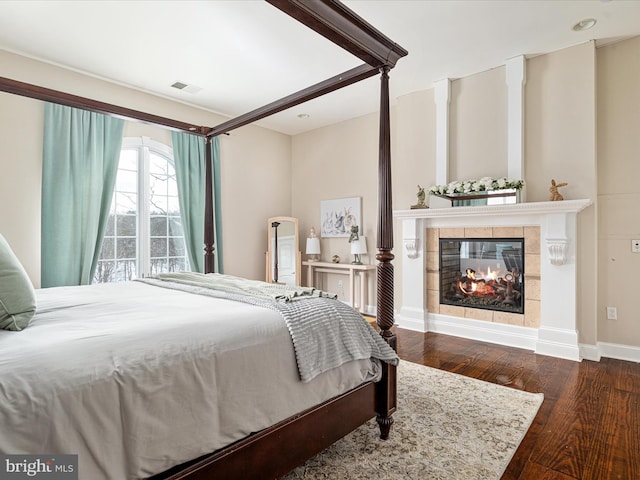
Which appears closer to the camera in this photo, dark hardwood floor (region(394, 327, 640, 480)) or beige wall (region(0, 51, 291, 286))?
dark hardwood floor (region(394, 327, 640, 480))

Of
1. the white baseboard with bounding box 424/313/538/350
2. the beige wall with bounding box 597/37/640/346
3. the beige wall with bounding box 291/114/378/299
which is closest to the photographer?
the beige wall with bounding box 597/37/640/346

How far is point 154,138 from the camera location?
4363 millimetres

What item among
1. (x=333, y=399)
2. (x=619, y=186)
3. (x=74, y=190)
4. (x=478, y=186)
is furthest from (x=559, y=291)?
(x=74, y=190)

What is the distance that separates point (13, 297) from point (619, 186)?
14.3 feet

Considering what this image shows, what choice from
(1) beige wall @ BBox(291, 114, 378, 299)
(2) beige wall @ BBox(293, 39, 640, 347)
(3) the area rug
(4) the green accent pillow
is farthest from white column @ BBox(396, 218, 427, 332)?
(4) the green accent pillow

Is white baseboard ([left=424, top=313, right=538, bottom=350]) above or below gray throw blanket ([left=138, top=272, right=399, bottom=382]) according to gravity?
below

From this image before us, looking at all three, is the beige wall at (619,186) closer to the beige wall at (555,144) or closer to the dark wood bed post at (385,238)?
the beige wall at (555,144)

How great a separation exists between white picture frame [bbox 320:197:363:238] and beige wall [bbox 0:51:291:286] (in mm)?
794

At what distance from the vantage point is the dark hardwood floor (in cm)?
174

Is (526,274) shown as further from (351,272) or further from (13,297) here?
(13,297)

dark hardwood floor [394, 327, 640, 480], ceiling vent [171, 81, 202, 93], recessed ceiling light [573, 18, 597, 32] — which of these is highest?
recessed ceiling light [573, 18, 597, 32]

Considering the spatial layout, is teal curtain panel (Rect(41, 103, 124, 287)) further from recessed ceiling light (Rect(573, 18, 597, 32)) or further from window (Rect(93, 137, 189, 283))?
recessed ceiling light (Rect(573, 18, 597, 32))

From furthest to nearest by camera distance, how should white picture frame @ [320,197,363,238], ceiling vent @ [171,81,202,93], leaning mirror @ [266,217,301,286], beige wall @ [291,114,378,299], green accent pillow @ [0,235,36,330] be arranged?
1. leaning mirror @ [266,217,301,286]
2. white picture frame @ [320,197,363,238]
3. beige wall @ [291,114,378,299]
4. ceiling vent @ [171,81,202,93]
5. green accent pillow @ [0,235,36,330]

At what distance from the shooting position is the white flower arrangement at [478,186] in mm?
3502
